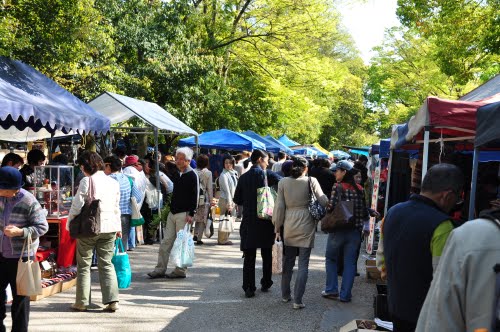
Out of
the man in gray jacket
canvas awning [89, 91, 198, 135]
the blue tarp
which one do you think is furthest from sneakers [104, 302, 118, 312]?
the blue tarp

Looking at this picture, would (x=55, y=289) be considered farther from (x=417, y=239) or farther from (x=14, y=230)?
(x=417, y=239)

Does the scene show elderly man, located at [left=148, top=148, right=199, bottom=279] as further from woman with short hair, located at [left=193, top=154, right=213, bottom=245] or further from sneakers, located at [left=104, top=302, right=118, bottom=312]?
woman with short hair, located at [left=193, top=154, right=213, bottom=245]

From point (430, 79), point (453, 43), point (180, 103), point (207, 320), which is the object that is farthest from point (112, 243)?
point (430, 79)

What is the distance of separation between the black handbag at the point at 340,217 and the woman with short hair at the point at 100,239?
2.61 metres

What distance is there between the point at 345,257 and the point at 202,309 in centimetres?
195

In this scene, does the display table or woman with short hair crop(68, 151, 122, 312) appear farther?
the display table

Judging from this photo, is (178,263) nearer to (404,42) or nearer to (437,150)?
(437,150)

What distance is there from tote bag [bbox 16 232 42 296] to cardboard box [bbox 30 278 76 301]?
2.41m

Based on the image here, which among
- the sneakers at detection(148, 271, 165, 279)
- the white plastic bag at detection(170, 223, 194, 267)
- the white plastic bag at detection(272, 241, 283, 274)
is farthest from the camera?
the sneakers at detection(148, 271, 165, 279)

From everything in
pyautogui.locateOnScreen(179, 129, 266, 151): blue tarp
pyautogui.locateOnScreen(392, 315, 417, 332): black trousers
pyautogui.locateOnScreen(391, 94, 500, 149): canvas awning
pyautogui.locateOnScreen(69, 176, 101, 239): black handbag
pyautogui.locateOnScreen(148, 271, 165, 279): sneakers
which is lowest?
pyautogui.locateOnScreen(148, 271, 165, 279): sneakers

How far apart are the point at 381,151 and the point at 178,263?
5111mm

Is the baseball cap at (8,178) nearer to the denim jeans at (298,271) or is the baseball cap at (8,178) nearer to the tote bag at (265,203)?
the tote bag at (265,203)

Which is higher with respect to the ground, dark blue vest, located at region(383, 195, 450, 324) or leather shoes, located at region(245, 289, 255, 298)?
dark blue vest, located at region(383, 195, 450, 324)

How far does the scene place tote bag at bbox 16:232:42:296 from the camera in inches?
215
